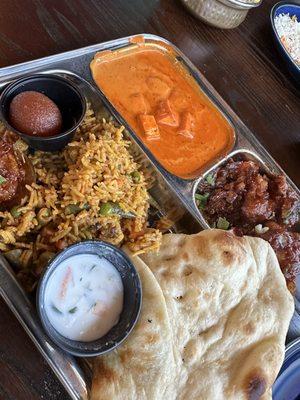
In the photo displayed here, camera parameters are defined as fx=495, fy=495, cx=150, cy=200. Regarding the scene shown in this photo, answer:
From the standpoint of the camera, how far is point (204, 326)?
2.39 meters

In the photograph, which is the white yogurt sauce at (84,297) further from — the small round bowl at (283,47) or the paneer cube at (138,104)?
the small round bowl at (283,47)

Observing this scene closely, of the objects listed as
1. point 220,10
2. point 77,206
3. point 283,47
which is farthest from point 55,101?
point 283,47

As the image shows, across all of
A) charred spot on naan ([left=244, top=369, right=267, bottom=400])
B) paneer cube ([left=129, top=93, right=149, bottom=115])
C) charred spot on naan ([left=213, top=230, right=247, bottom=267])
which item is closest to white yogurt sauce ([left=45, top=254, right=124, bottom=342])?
charred spot on naan ([left=213, top=230, right=247, bottom=267])

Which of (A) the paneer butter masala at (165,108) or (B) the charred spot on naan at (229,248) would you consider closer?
(B) the charred spot on naan at (229,248)

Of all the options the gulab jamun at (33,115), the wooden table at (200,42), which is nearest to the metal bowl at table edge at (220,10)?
the wooden table at (200,42)

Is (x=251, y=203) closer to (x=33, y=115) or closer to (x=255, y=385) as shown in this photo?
(x=255, y=385)

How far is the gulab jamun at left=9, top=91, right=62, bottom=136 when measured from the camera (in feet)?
8.11

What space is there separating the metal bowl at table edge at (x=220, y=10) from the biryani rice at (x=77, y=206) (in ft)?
5.66

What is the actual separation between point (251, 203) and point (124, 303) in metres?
1.21

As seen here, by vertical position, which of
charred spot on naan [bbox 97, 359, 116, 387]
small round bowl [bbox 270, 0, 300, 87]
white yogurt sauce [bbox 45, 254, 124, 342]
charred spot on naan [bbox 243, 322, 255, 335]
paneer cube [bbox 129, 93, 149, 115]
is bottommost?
charred spot on naan [bbox 97, 359, 116, 387]

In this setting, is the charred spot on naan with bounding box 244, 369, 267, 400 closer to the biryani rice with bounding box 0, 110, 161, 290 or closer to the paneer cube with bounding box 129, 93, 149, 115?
the biryani rice with bounding box 0, 110, 161, 290

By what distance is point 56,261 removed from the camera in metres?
2.13

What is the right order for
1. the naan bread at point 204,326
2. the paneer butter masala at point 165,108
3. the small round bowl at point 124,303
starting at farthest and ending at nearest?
the paneer butter masala at point 165,108, the naan bread at point 204,326, the small round bowl at point 124,303

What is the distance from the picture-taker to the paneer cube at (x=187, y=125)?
326 centimetres
